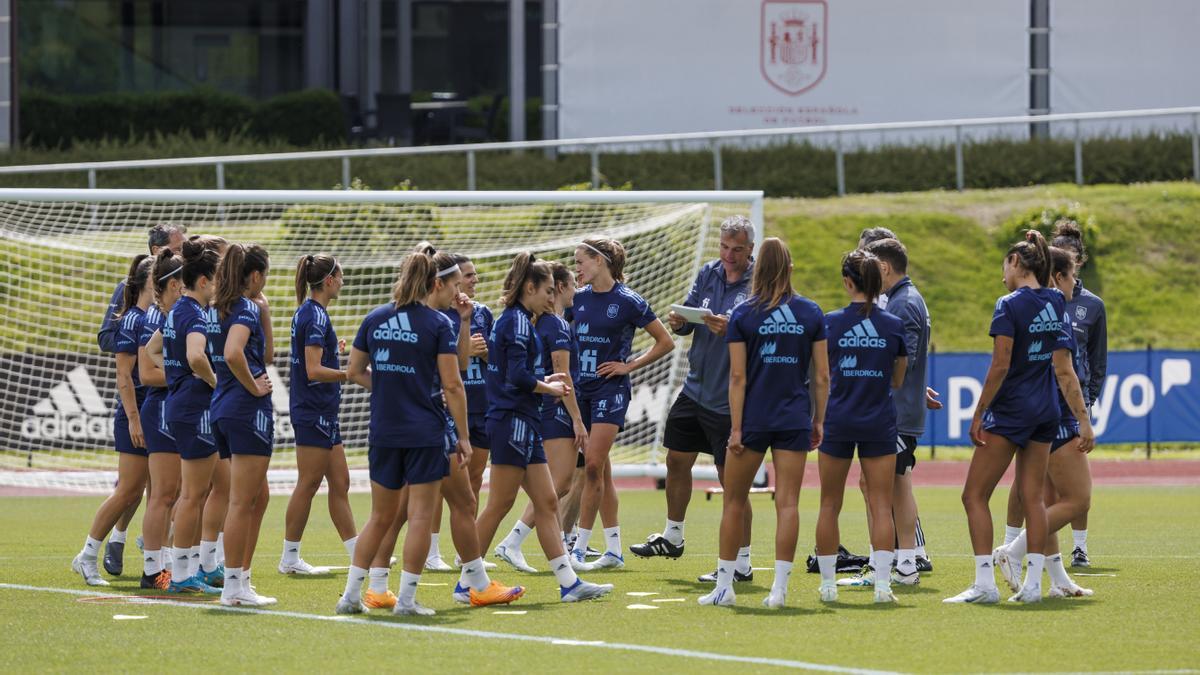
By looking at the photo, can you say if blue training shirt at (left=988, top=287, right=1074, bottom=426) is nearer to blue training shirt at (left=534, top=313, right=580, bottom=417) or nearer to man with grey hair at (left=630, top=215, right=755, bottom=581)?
man with grey hair at (left=630, top=215, right=755, bottom=581)

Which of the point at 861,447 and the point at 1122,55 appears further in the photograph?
the point at 1122,55

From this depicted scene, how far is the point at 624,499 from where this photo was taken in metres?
16.9

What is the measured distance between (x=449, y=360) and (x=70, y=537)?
20.2 ft

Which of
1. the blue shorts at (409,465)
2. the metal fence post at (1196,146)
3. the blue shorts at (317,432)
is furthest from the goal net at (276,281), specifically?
the metal fence post at (1196,146)

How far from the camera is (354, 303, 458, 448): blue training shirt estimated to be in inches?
325

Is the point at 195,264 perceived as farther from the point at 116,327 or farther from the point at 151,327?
the point at 116,327

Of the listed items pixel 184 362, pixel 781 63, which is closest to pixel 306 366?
pixel 184 362

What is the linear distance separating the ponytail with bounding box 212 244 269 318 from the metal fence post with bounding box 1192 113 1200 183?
23703 mm

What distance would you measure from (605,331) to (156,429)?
3.01m

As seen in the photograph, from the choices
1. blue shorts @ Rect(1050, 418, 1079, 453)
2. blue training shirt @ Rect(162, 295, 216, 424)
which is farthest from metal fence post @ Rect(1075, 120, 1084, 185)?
blue training shirt @ Rect(162, 295, 216, 424)

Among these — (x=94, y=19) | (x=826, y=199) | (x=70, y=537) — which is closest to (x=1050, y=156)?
(x=826, y=199)

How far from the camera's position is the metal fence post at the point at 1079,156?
2928 cm

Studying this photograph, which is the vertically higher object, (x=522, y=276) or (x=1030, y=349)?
(x=522, y=276)

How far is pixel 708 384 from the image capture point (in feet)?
34.0
